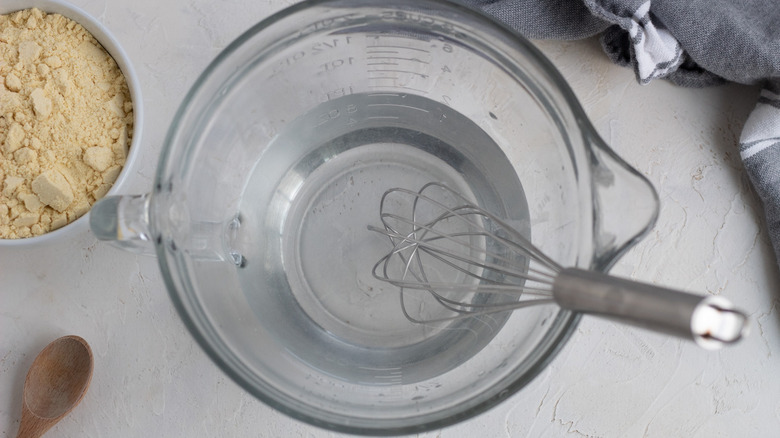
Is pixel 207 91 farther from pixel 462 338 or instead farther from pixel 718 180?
pixel 718 180

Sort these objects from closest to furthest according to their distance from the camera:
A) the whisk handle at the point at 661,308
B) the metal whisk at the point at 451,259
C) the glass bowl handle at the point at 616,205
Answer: the whisk handle at the point at 661,308, the glass bowl handle at the point at 616,205, the metal whisk at the point at 451,259

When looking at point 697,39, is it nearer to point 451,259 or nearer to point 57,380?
point 451,259

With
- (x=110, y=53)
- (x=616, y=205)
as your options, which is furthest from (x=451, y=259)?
(x=110, y=53)

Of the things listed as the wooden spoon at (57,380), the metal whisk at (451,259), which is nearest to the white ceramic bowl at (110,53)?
the wooden spoon at (57,380)

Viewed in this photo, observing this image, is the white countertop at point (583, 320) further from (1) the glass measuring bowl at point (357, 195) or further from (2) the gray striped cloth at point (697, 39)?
(1) the glass measuring bowl at point (357, 195)

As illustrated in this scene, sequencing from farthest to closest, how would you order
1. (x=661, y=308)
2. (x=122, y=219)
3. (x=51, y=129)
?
(x=51, y=129), (x=122, y=219), (x=661, y=308)

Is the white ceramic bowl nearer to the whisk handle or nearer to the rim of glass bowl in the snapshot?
the rim of glass bowl

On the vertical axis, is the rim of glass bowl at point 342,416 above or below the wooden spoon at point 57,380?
above
